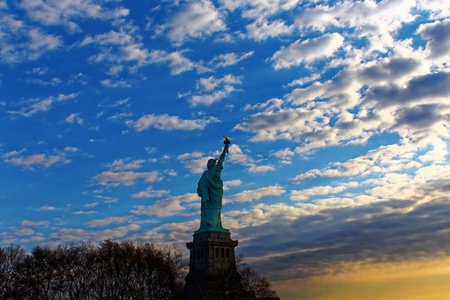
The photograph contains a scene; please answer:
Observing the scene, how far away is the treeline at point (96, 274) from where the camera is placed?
49312 millimetres

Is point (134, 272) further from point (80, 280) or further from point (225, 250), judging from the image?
point (225, 250)

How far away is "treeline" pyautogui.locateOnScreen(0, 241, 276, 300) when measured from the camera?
4931 cm

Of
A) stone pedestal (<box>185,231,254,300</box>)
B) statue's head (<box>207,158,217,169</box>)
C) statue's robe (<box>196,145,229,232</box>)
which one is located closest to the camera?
stone pedestal (<box>185,231,254,300</box>)

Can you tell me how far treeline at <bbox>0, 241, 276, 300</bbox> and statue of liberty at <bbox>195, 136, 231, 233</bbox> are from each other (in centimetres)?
656

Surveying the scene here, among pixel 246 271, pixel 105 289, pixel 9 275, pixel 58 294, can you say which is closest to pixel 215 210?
pixel 246 271

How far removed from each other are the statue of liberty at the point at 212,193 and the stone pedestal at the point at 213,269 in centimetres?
175

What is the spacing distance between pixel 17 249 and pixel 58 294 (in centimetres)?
797

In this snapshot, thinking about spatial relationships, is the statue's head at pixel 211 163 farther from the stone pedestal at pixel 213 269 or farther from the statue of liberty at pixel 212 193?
the stone pedestal at pixel 213 269

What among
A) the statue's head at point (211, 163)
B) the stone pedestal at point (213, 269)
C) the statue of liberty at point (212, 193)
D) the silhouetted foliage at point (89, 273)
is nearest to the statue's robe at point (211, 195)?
the statue of liberty at point (212, 193)

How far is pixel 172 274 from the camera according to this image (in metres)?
56.6

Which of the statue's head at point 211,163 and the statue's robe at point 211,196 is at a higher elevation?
the statue's head at point 211,163

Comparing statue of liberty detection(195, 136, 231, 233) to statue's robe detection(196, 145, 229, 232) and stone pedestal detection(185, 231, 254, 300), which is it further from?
stone pedestal detection(185, 231, 254, 300)

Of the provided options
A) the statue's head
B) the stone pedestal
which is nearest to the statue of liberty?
the statue's head

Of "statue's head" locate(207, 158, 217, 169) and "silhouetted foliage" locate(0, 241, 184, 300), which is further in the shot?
"statue's head" locate(207, 158, 217, 169)
